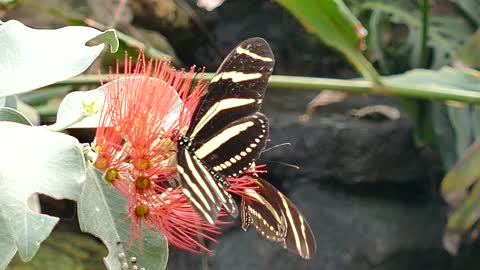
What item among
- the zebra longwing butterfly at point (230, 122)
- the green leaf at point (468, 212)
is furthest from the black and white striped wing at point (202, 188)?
the green leaf at point (468, 212)

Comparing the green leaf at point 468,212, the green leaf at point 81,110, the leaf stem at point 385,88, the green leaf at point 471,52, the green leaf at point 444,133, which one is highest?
the green leaf at point 81,110

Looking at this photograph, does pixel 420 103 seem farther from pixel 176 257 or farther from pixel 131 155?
pixel 131 155

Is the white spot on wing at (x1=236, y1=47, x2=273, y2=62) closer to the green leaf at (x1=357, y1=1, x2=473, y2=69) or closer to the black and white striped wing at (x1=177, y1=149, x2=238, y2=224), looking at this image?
the black and white striped wing at (x1=177, y1=149, x2=238, y2=224)

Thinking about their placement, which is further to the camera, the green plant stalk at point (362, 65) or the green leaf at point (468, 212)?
the green leaf at point (468, 212)

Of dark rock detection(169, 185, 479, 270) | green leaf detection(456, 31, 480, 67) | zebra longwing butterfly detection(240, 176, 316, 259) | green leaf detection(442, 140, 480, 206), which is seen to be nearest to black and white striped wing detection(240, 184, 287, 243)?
zebra longwing butterfly detection(240, 176, 316, 259)

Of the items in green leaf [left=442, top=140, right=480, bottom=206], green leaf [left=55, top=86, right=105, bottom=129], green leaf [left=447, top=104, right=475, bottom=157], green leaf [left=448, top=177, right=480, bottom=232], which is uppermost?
green leaf [left=55, top=86, right=105, bottom=129]

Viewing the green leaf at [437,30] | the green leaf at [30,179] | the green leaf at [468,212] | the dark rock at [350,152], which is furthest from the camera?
the dark rock at [350,152]

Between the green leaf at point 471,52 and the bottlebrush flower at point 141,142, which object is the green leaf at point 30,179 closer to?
the bottlebrush flower at point 141,142
